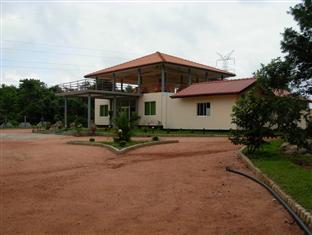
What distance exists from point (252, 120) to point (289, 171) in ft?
12.1

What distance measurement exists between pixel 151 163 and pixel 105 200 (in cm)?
480

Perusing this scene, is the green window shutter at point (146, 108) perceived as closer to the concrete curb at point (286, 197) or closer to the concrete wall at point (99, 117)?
the concrete wall at point (99, 117)

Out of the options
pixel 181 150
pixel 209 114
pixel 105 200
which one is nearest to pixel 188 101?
pixel 209 114

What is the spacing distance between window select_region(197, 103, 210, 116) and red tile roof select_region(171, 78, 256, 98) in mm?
1023

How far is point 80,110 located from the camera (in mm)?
48938

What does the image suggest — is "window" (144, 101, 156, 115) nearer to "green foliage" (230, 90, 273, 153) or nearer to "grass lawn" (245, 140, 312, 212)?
"grass lawn" (245, 140, 312, 212)

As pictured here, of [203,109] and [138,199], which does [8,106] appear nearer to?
[203,109]

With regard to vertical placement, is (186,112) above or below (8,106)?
below

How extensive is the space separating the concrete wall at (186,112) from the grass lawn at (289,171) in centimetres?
1310

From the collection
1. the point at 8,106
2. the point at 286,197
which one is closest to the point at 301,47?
the point at 286,197

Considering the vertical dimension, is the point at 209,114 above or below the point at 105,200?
above

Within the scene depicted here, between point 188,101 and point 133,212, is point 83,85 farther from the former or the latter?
point 133,212

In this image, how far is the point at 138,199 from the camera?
811 centimetres

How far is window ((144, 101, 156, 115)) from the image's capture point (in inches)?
1308
